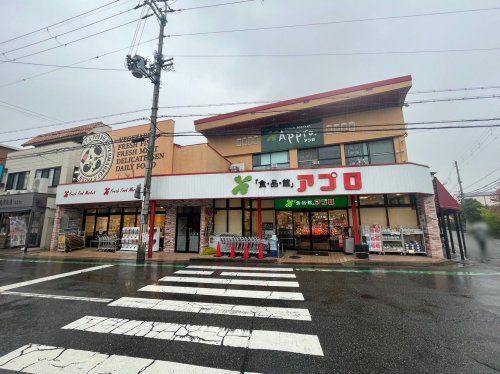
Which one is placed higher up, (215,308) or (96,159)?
(96,159)

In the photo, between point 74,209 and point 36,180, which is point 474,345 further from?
point 36,180

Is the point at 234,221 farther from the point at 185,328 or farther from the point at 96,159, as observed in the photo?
the point at 96,159

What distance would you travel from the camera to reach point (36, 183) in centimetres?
1933

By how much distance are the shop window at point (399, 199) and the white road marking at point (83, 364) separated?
46.3 feet

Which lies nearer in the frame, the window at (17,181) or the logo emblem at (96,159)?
the logo emblem at (96,159)

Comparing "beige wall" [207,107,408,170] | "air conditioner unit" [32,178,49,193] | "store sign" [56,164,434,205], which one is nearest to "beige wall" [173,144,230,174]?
"beige wall" [207,107,408,170]

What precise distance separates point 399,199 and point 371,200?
1.53 meters

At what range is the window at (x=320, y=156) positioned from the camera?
16203mm

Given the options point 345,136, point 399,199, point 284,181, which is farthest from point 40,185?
point 399,199

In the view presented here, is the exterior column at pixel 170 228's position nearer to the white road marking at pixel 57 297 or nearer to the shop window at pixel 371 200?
the white road marking at pixel 57 297

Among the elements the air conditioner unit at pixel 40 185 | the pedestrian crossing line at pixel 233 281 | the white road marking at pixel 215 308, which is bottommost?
the white road marking at pixel 215 308

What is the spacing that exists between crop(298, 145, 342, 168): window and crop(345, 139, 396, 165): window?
720mm

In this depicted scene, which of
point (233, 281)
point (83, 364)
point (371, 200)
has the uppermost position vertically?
point (371, 200)

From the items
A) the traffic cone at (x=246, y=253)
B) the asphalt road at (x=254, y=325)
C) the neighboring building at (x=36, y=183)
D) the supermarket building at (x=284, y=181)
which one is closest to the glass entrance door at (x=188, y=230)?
the supermarket building at (x=284, y=181)
